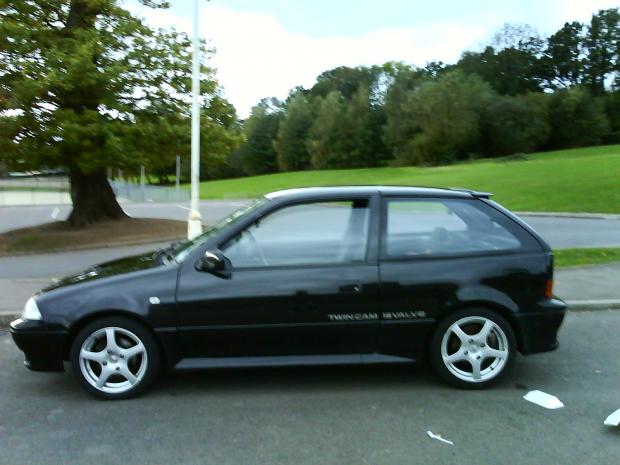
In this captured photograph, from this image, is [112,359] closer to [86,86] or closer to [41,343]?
[41,343]

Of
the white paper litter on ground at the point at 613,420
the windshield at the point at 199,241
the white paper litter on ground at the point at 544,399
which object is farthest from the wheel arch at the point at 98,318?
the white paper litter on ground at the point at 613,420

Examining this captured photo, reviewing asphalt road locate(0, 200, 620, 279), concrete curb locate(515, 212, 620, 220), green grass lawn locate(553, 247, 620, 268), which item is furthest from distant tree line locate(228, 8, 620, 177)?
green grass lawn locate(553, 247, 620, 268)

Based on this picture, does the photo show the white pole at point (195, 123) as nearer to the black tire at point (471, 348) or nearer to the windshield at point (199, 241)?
the windshield at point (199, 241)

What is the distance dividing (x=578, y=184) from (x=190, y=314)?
2764 cm

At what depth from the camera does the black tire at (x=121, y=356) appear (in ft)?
13.5

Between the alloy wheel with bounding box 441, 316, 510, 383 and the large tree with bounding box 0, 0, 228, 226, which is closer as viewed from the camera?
the alloy wheel with bounding box 441, 316, 510, 383

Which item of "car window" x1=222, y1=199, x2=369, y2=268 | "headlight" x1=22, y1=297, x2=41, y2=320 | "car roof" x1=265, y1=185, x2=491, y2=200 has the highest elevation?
"car roof" x1=265, y1=185, x2=491, y2=200

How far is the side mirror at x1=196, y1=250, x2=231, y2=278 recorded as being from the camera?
13.5 feet

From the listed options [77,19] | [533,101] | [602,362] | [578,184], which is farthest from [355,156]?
[602,362]

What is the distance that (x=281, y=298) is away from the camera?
13.7ft

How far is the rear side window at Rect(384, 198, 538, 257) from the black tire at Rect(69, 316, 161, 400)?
190cm

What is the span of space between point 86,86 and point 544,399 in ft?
37.6

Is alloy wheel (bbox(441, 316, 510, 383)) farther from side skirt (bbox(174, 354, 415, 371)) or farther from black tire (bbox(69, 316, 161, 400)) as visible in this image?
black tire (bbox(69, 316, 161, 400))

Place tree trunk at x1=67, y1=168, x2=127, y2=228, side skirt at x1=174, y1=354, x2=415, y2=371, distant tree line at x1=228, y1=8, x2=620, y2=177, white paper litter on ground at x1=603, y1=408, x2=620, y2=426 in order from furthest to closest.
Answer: distant tree line at x1=228, y1=8, x2=620, y2=177 → tree trunk at x1=67, y1=168, x2=127, y2=228 → side skirt at x1=174, y1=354, x2=415, y2=371 → white paper litter on ground at x1=603, y1=408, x2=620, y2=426
